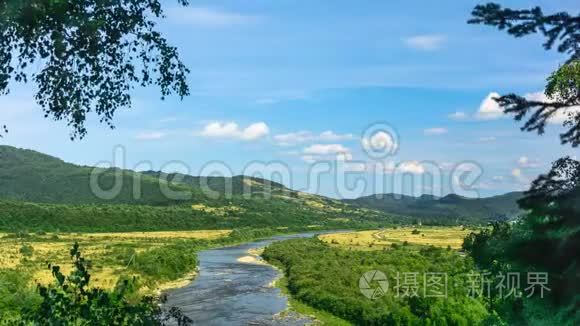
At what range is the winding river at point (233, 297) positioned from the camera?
138 feet

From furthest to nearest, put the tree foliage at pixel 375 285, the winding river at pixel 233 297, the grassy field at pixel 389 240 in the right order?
the grassy field at pixel 389 240 < the winding river at pixel 233 297 < the tree foliage at pixel 375 285

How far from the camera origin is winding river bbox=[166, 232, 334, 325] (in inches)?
1656

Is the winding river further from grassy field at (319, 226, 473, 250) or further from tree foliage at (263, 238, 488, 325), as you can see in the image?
grassy field at (319, 226, 473, 250)

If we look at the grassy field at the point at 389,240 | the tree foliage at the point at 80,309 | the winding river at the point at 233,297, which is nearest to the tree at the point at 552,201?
the tree foliage at the point at 80,309

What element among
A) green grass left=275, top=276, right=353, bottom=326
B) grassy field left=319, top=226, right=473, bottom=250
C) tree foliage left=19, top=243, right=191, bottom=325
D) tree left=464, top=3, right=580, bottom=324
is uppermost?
tree left=464, top=3, right=580, bottom=324

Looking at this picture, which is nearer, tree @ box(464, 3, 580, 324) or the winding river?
tree @ box(464, 3, 580, 324)

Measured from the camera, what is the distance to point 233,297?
50469 millimetres

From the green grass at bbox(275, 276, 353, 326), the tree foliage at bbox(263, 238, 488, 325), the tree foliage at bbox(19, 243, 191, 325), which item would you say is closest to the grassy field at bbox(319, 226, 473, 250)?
the tree foliage at bbox(263, 238, 488, 325)

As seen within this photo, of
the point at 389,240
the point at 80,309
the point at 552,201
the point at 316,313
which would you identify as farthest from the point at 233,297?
the point at 389,240

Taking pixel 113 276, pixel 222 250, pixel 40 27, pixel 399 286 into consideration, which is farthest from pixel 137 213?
pixel 40 27

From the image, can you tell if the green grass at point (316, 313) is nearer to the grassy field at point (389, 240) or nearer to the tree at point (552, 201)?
the tree at point (552, 201)

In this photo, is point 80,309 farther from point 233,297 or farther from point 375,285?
point 375,285

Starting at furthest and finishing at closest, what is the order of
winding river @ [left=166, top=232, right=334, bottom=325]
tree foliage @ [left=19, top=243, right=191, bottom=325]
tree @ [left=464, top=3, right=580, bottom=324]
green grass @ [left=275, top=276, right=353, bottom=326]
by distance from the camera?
1. green grass @ [left=275, top=276, right=353, bottom=326]
2. winding river @ [left=166, top=232, right=334, bottom=325]
3. tree foliage @ [left=19, top=243, right=191, bottom=325]
4. tree @ [left=464, top=3, right=580, bottom=324]

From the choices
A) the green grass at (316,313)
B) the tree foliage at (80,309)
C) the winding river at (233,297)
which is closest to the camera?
the tree foliage at (80,309)
